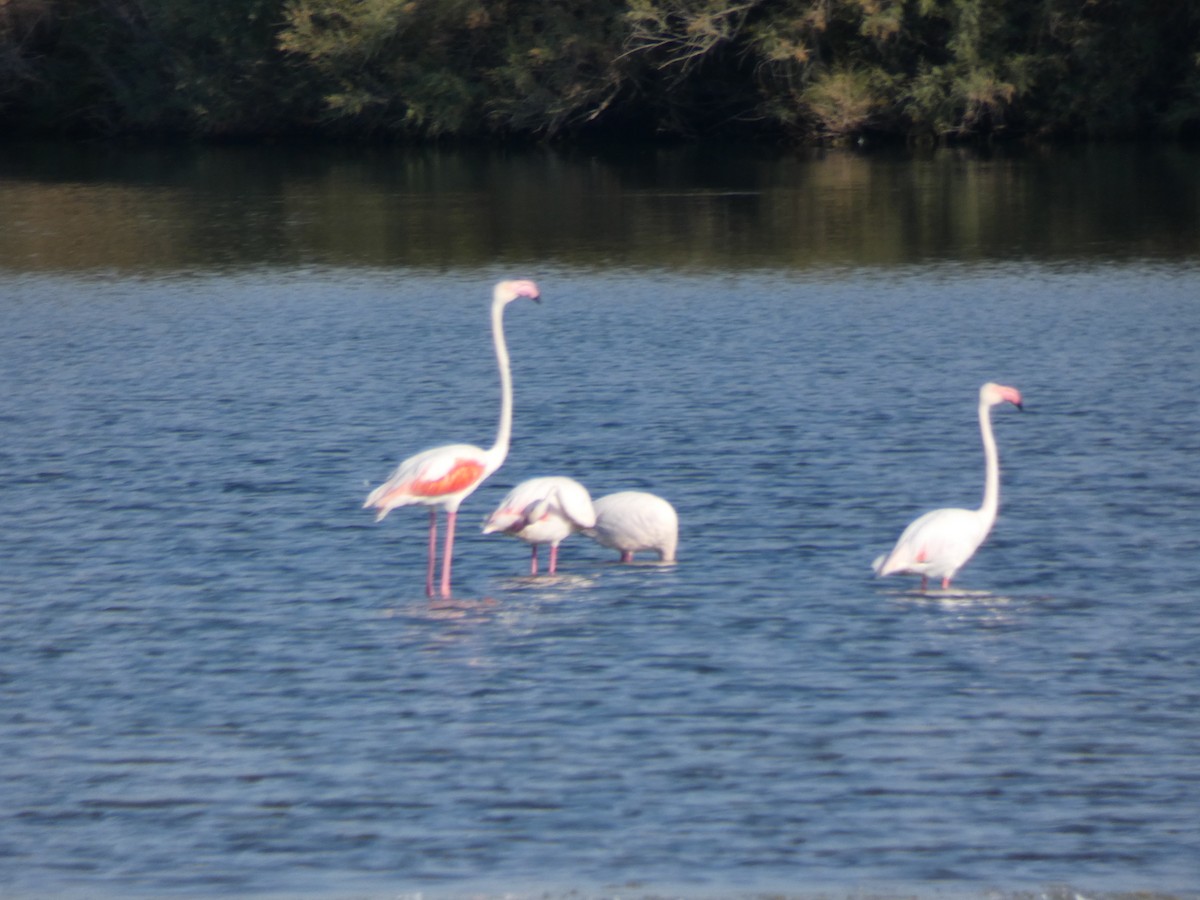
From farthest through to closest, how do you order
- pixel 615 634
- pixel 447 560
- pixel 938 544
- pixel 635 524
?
pixel 635 524 < pixel 447 560 < pixel 938 544 < pixel 615 634

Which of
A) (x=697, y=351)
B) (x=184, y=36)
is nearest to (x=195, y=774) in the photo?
(x=697, y=351)

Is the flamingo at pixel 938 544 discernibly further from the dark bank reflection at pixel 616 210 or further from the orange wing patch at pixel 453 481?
the dark bank reflection at pixel 616 210

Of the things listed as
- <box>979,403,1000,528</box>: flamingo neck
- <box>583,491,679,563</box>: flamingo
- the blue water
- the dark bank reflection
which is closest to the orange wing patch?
the blue water

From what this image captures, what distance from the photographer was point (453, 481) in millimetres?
9062

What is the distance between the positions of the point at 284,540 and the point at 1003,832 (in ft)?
17.6

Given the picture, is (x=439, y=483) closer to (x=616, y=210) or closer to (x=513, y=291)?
(x=513, y=291)

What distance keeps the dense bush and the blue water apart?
2007 centimetres

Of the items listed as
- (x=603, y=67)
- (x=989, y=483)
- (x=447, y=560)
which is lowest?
(x=447, y=560)

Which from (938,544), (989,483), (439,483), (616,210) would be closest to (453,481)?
(439,483)

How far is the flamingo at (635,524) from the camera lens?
9273 mm

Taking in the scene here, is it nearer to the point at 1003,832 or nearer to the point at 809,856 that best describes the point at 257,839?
the point at 809,856

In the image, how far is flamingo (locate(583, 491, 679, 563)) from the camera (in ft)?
30.4

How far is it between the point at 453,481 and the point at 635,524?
95cm

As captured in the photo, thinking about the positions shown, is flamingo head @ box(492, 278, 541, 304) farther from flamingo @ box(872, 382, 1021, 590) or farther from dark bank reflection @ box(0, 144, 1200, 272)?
dark bank reflection @ box(0, 144, 1200, 272)
